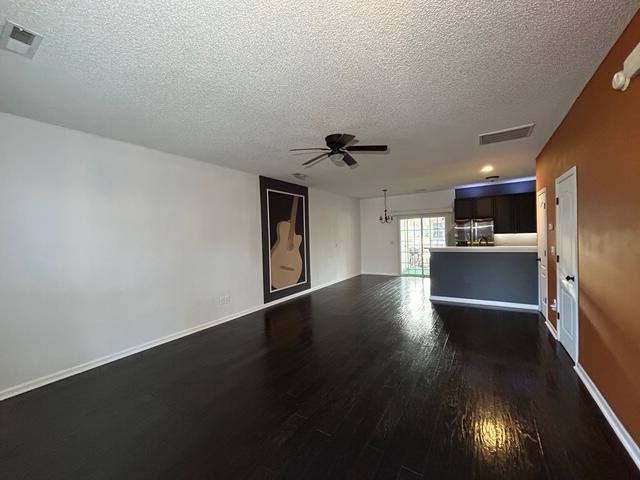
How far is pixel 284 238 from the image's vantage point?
602 cm

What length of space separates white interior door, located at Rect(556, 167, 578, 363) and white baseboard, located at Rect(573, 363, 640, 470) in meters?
0.38

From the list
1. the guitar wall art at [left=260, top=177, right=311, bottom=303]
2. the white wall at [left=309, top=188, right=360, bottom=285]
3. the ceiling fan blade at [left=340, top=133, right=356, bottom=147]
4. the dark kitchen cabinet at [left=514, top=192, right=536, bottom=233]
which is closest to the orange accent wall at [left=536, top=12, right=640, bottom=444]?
the ceiling fan blade at [left=340, top=133, right=356, bottom=147]

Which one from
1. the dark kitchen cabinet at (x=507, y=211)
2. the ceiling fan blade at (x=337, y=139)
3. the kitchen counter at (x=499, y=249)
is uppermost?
the ceiling fan blade at (x=337, y=139)

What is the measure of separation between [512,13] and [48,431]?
4137 mm

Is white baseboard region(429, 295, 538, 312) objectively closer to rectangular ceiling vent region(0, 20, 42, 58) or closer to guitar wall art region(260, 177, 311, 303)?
guitar wall art region(260, 177, 311, 303)

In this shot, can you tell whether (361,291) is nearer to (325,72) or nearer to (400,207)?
(400,207)

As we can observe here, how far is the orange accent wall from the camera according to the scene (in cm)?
164

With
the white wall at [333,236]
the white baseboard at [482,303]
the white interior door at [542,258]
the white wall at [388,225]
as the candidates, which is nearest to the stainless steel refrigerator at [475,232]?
the white wall at [388,225]

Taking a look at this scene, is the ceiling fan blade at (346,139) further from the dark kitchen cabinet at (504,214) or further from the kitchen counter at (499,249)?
the dark kitchen cabinet at (504,214)

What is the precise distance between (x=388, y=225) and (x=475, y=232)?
8.28 ft

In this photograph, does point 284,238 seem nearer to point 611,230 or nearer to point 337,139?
point 337,139

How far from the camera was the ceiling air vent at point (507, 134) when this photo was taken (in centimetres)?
321

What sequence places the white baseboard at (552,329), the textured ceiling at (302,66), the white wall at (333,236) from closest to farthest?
the textured ceiling at (302,66) < the white baseboard at (552,329) < the white wall at (333,236)

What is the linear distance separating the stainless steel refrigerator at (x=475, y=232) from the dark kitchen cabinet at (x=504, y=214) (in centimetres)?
15
